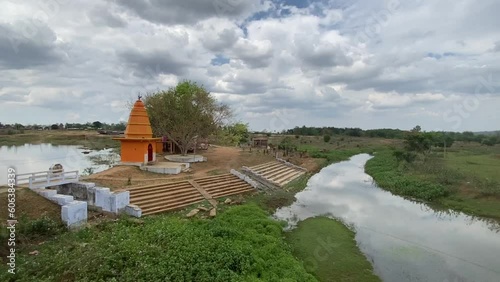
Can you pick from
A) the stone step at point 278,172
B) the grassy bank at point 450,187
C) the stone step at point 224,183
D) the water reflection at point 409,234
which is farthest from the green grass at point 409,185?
the stone step at point 224,183

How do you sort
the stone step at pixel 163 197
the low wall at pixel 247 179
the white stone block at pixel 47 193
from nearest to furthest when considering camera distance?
the white stone block at pixel 47 193 → the stone step at pixel 163 197 → the low wall at pixel 247 179

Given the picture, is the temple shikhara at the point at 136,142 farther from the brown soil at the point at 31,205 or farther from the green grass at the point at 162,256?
the green grass at the point at 162,256

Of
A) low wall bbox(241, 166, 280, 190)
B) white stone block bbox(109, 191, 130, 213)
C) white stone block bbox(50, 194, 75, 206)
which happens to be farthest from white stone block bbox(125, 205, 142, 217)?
low wall bbox(241, 166, 280, 190)

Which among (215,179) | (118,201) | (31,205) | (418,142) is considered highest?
(418,142)

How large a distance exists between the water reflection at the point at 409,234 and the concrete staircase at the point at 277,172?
9.70ft

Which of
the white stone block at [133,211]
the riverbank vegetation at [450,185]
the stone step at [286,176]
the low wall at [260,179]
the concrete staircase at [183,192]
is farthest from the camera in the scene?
the stone step at [286,176]

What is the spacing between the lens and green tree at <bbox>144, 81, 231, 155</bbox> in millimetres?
28312

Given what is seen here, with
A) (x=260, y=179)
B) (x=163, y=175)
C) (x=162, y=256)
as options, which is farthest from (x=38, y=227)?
(x=260, y=179)

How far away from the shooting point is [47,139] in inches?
2886

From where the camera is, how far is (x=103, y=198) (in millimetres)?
14672

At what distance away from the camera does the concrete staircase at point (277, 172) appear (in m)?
26.8

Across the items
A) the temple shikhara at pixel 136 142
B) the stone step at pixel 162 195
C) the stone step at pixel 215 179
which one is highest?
the temple shikhara at pixel 136 142

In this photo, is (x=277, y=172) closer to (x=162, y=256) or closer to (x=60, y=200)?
(x=60, y=200)

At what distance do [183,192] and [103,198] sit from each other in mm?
4982
